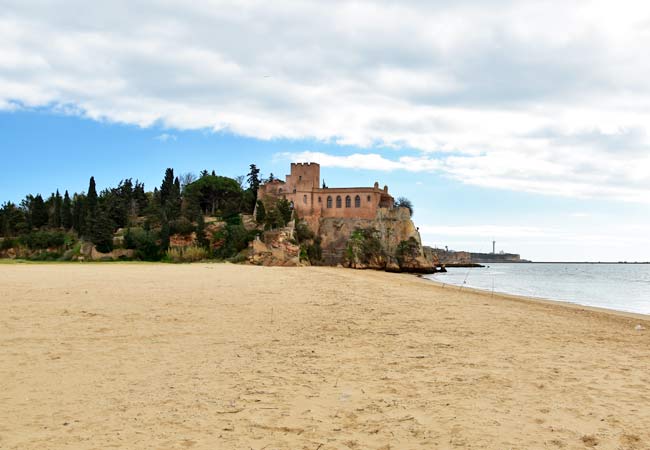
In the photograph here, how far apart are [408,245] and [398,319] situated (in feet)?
158

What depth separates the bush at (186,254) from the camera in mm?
45438

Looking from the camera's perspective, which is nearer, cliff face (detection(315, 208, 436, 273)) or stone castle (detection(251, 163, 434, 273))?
cliff face (detection(315, 208, 436, 273))

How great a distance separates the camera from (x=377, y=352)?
8.12 m

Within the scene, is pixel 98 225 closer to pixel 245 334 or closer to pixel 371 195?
pixel 371 195

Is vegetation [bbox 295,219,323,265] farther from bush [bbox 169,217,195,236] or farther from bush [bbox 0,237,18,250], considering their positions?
bush [bbox 0,237,18,250]

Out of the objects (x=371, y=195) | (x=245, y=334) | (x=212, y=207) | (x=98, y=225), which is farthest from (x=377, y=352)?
(x=212, y=207)

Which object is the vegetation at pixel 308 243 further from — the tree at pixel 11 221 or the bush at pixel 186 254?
the tree at pixel 11 221

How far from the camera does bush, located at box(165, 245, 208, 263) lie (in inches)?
1789

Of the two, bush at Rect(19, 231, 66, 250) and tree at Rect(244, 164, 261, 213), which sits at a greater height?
tree at Rect(244, 164, 261, 213)

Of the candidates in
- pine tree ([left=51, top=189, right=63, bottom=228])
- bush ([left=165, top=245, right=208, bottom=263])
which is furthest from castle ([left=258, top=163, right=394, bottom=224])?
pine tree ([left=51, top=189, right=63, bottom=228])

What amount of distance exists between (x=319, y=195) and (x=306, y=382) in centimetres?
5275

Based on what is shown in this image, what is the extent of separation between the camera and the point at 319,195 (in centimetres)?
5872

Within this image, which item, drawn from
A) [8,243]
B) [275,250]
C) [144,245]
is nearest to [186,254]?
[144,245]

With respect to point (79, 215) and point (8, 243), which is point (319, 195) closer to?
point (79, 215)
